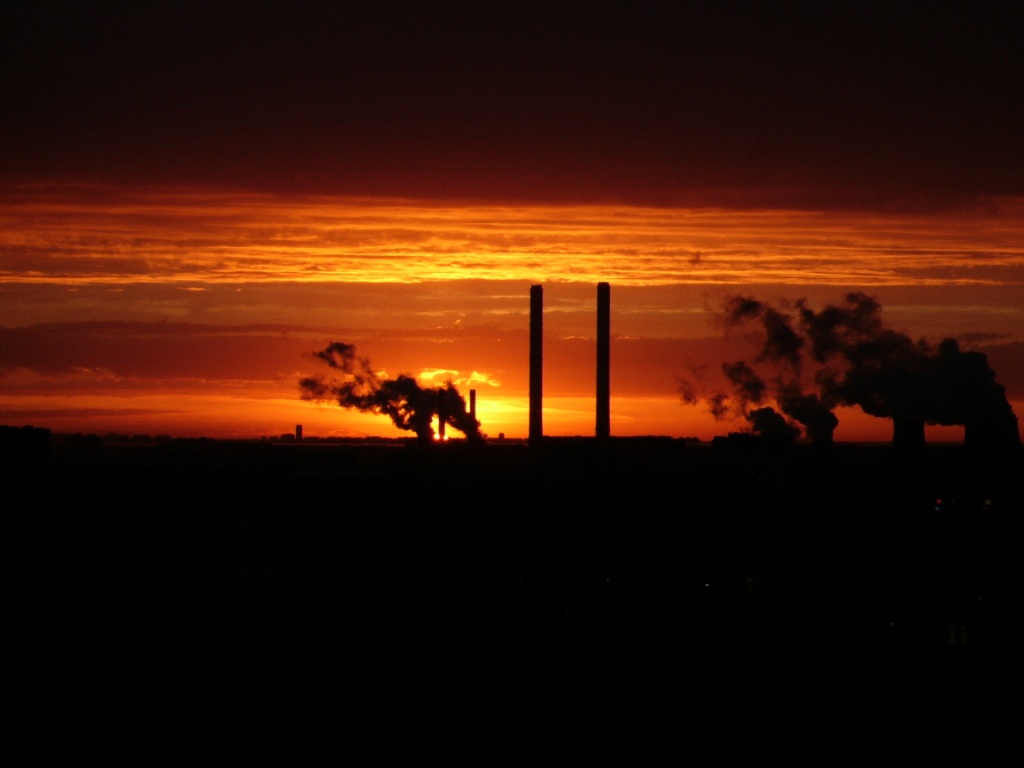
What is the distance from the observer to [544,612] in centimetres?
2894

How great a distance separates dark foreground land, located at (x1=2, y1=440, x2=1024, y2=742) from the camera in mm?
23953

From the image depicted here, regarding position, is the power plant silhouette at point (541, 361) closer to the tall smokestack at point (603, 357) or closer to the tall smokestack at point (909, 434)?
the tall smokestack at point (603, 357)

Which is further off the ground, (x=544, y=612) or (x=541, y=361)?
(x=541, y=361)

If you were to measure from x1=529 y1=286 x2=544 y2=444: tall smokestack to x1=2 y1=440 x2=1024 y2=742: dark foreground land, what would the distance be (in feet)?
108

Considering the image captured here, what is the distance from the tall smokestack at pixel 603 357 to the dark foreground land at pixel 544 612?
96.6ft

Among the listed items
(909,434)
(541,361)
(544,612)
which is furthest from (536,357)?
(544,612)

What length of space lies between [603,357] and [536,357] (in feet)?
18.2

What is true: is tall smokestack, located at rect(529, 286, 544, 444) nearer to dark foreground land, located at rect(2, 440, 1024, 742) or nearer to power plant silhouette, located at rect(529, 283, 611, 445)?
power plant silhouette, located at rect(529, 283, 611, 445)

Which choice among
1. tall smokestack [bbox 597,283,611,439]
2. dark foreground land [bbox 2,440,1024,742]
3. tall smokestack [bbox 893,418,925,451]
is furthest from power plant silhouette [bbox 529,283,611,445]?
dark foreground land [bbox 2,440,1024,742]

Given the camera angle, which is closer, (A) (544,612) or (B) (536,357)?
(A) (544,612)

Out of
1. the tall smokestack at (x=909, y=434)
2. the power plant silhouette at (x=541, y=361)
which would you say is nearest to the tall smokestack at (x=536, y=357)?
the power plant silhouette at (x=541, y=361)

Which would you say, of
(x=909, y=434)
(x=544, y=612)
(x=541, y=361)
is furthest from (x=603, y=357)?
(x=544, y=612)

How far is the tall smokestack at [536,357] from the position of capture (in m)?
88.2

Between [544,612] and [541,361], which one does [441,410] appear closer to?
→ [541,361]
